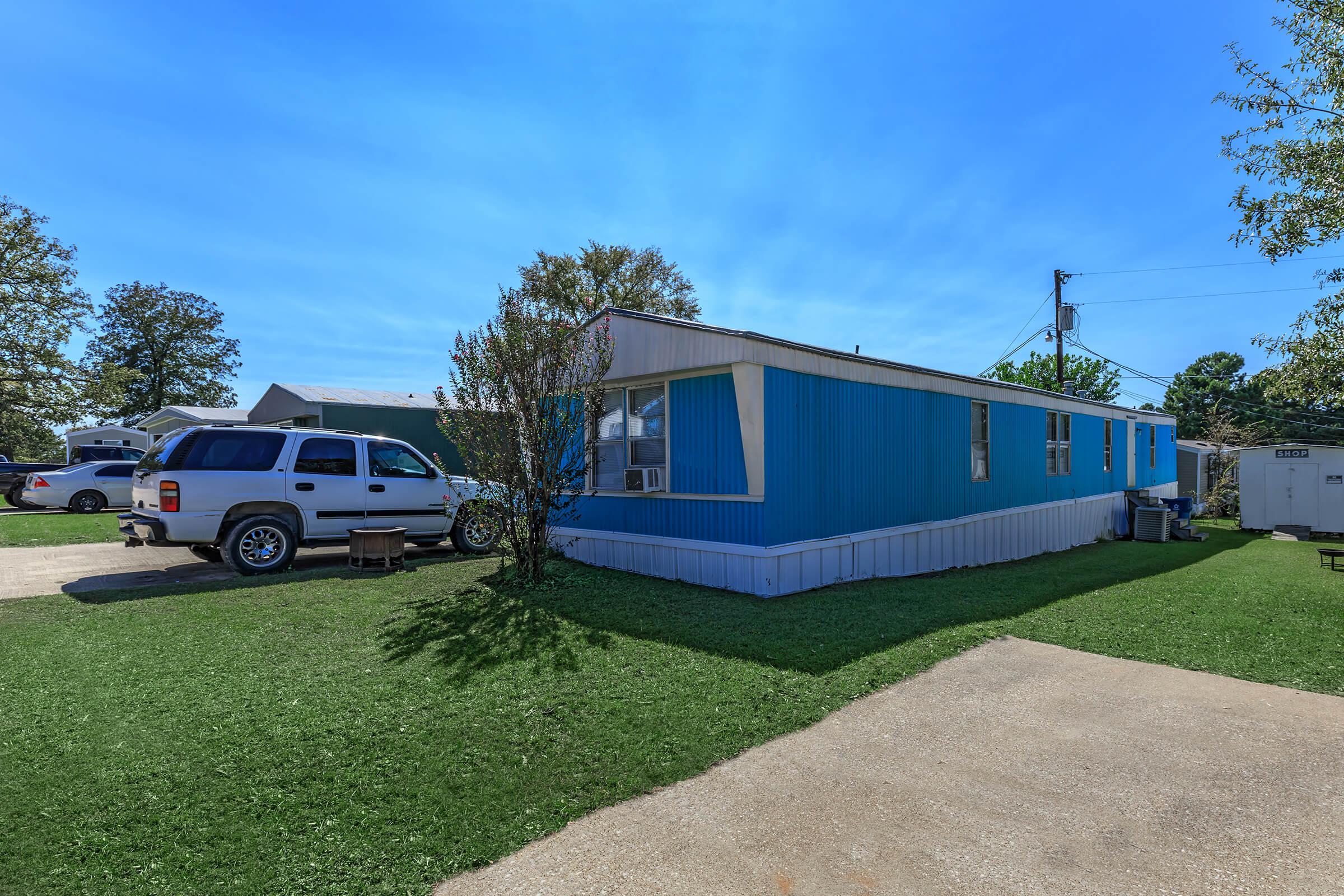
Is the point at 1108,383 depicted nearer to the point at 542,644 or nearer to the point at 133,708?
the point at 542,644

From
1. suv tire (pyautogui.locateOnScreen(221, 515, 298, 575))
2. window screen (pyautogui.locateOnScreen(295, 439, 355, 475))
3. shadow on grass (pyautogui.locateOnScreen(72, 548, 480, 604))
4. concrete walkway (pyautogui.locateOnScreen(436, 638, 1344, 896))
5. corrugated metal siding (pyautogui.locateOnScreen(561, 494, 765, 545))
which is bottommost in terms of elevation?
concrete walkway (pyautogui.locateOnScreen(436, 638, 1344, 896))

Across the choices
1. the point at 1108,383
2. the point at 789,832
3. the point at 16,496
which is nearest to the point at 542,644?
the point at 789,832

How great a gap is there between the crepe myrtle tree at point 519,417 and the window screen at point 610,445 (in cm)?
95

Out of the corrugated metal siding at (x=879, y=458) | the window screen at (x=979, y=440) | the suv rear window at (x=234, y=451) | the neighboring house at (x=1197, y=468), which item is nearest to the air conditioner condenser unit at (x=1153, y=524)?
the corrugated metal siding at (x=879, y=458)

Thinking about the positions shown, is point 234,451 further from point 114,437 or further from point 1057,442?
point 114,437

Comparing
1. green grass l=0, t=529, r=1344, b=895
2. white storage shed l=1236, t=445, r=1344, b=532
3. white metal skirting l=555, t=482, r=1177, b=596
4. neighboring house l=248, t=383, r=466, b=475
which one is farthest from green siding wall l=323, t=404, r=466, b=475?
white storage shed l=1236, t=445, r=1344, b=532

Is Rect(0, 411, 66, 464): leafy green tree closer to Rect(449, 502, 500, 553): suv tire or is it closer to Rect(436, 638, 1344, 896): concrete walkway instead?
Rect(449, 502, 500, 553): suv tire

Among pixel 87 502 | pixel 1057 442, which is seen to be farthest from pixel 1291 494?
pixel 87 502

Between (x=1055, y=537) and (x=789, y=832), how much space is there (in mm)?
12614

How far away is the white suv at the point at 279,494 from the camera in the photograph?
7.98 metres

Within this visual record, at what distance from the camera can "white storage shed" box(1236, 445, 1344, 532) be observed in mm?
16344

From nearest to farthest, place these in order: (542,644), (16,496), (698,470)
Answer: (542,644) → (698,470) → (16,496)

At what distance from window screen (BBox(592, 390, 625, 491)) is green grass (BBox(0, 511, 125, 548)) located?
860cm

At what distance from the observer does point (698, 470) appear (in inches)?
316
